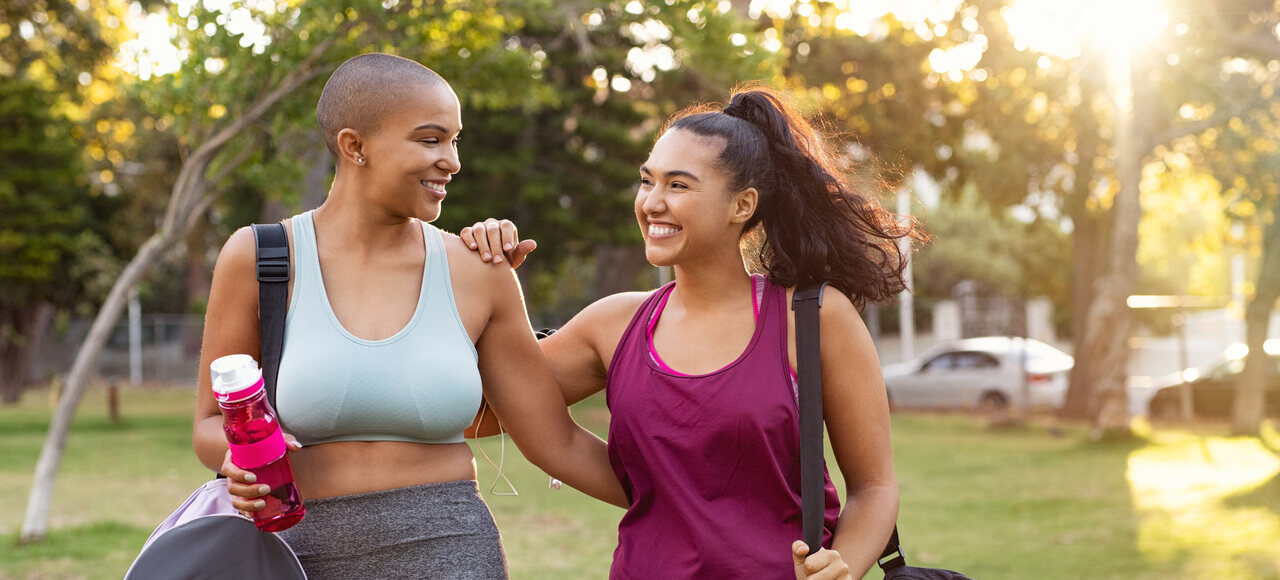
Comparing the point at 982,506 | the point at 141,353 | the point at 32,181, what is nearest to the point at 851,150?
the point at 982,506

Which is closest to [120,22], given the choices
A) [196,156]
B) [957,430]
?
[196,156]

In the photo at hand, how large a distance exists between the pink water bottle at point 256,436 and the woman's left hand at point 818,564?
1034 millimetres

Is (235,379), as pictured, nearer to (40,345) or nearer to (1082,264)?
(1082,264)

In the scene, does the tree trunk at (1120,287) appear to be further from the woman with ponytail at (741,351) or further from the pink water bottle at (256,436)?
the pink water bottle at (256,436)

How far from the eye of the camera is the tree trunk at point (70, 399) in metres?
9.52

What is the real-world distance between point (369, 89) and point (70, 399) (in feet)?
26.1

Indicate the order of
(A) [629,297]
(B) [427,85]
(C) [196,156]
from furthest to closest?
(C) [196,156] → (A) [629,297] → (B) [427,85]

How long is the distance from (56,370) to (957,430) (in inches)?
1027

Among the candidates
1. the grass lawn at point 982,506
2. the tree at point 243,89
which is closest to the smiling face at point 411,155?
the grass lawn at point 982,506

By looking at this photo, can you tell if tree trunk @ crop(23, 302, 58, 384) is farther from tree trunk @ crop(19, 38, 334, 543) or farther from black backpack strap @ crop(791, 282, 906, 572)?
black backpack strap @ crop(791, 282, 906, 572)

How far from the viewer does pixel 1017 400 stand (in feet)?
80.1

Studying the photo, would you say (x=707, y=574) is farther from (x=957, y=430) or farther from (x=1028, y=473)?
(x=957, y=430)

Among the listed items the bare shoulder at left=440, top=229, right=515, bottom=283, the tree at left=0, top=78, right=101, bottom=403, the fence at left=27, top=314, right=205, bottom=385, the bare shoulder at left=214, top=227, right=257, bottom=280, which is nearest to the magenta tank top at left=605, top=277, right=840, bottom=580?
the bare shoulder at left=440, top=229, right=515, bottom=283

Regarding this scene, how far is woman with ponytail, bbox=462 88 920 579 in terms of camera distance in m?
2.71
